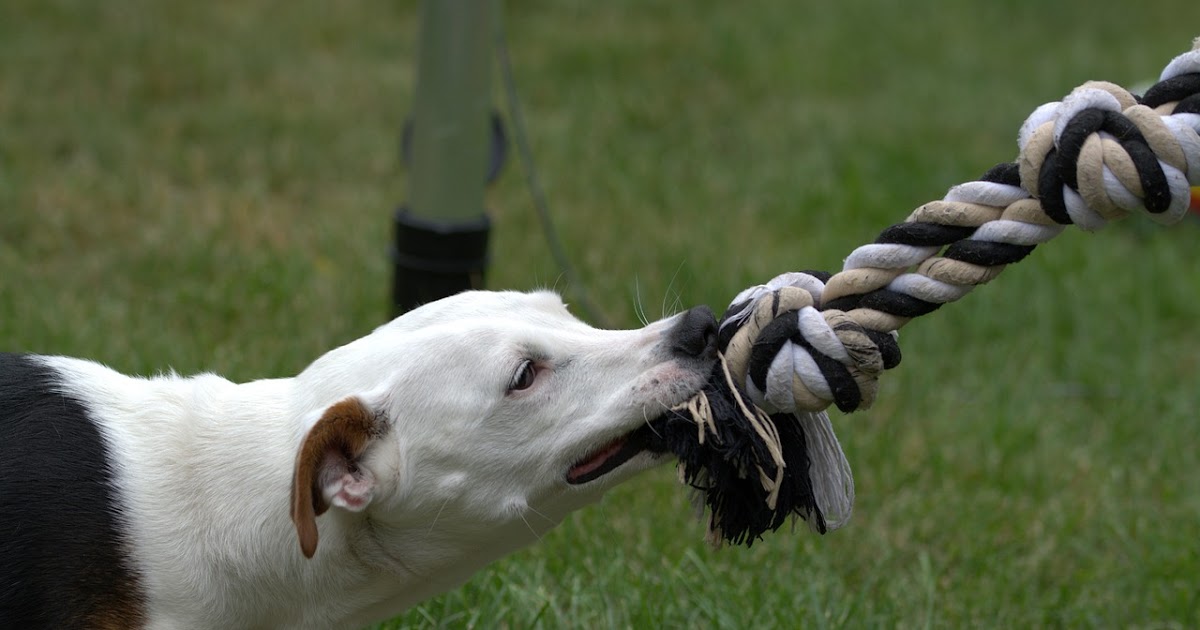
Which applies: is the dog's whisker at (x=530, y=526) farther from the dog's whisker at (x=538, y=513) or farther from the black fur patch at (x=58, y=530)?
the black fur patch at (x=58, y=530)

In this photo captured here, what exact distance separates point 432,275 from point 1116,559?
246 cm

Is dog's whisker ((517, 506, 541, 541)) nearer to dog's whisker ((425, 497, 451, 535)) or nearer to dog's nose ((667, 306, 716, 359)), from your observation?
dog's whisker ((425, 497, 451, 535))

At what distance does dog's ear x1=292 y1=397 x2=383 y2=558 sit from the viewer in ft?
7.90

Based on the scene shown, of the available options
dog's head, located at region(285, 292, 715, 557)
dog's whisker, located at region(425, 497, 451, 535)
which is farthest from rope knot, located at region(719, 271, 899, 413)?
dog's whisker, located at region(425, 497, 451, 535)

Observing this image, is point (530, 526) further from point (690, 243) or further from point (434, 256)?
point (690, 243)

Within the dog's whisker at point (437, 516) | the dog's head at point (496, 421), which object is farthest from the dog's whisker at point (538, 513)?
the dog's whisker at point (437, 516)

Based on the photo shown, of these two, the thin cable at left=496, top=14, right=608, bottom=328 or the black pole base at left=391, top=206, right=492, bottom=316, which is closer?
the black pole base at left=391, top=206, right=492, bottom=316

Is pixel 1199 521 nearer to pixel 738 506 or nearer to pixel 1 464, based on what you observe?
pixel 738 506

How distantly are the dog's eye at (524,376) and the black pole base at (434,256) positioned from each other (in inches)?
80.5

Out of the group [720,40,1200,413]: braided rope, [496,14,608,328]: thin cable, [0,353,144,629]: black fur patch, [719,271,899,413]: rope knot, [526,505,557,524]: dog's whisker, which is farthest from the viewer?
[496,14,608,328]: thin cable

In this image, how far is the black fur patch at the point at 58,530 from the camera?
2.55m

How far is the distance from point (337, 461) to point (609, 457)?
54cm

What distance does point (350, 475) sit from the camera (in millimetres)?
2584

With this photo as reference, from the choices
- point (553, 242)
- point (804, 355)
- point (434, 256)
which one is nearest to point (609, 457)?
point (804, 355)
